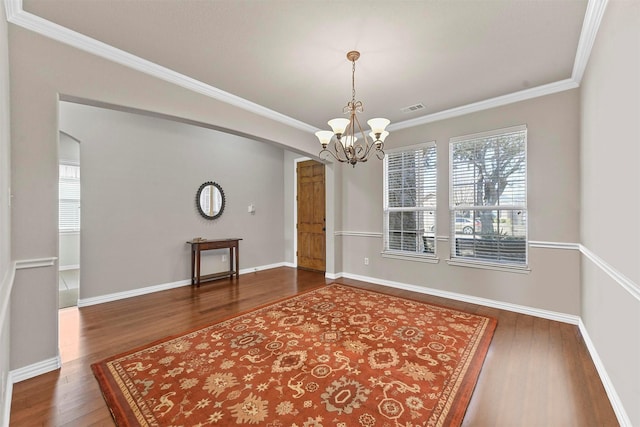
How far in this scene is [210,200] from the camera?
523 centimetres

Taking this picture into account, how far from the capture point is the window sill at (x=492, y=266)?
3.50 metres

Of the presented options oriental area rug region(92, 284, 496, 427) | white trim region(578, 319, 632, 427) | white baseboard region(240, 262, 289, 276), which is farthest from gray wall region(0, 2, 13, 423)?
white baseboard region(240, 262, 289, 276)

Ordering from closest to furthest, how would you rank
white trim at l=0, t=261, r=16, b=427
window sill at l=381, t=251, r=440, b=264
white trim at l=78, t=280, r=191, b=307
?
white trim at l=0, t=261, r=16, b=427, white trim at l=78, t=280, r=191, b=307, window sill at l=381, t=251, r=440, b=264

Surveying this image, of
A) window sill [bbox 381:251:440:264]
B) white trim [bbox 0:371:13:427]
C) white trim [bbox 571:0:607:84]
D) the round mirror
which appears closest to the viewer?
white trim [bbox 0:371:13:427]

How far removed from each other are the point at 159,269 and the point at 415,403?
4239 millimetres

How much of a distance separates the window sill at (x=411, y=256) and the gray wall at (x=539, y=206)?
0.08 m

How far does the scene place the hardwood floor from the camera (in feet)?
5.74

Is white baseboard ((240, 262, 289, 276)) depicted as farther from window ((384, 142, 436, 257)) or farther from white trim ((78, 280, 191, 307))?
window ((384, 142, 436, 257))

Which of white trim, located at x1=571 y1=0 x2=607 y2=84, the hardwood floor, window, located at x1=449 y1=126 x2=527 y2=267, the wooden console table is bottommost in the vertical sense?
the hardwood floor

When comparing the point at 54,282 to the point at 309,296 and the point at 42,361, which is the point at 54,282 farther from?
the point at 309,296

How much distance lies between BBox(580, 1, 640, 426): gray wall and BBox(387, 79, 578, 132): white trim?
2.23 ft

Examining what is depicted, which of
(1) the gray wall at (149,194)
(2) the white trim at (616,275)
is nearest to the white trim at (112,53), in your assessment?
(1) the gray wall at (149,194)

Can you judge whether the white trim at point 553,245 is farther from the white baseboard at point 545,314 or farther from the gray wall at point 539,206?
the white baseboard at point 545,314

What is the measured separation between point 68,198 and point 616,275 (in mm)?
8772
